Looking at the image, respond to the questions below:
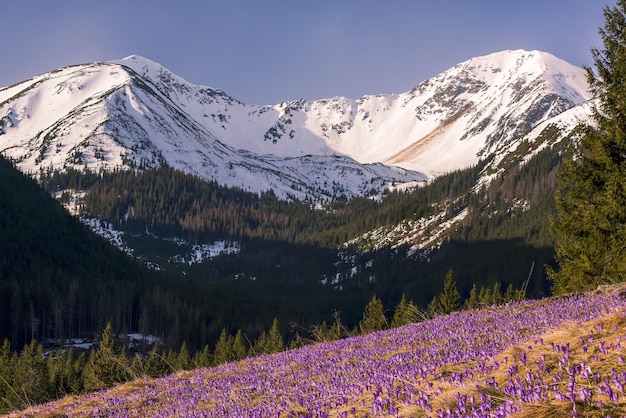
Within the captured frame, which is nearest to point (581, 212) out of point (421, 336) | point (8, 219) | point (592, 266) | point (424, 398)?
point (592, 266)

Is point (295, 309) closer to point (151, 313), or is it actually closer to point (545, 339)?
point (151, 313)

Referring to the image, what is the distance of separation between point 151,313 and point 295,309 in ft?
144

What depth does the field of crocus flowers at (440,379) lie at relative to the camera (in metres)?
4.48

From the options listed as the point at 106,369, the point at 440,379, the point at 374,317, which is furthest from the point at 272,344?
the point at 440,379

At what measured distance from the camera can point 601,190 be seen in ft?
77.6

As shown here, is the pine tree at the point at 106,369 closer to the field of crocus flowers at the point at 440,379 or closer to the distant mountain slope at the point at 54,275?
the field of crocus flowers at the point at 440,379

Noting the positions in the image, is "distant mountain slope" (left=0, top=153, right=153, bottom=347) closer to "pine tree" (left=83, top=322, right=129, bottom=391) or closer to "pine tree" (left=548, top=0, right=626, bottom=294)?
"pine tree" (left=83, top=322, right=129, bottom=391)

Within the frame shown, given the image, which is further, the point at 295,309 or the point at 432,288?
the point at 432,288

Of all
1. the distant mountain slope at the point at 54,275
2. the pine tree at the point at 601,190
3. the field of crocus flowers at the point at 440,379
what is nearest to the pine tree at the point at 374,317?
the pine tree at the point at 601,190

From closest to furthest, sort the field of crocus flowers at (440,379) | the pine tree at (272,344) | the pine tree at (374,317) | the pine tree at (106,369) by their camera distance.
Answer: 1. the field of crocus flowers at (440,379)
2. the pine tree at (106,369)
3. the pine tree at (374,317)
4. the pine tree at (272,344)

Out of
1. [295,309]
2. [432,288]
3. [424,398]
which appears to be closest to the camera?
[424,398]

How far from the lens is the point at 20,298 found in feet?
406

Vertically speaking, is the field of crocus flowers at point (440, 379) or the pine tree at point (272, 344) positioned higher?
the field of crocus flowers at point (440, 379)

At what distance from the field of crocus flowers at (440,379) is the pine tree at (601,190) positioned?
11.4 meters
